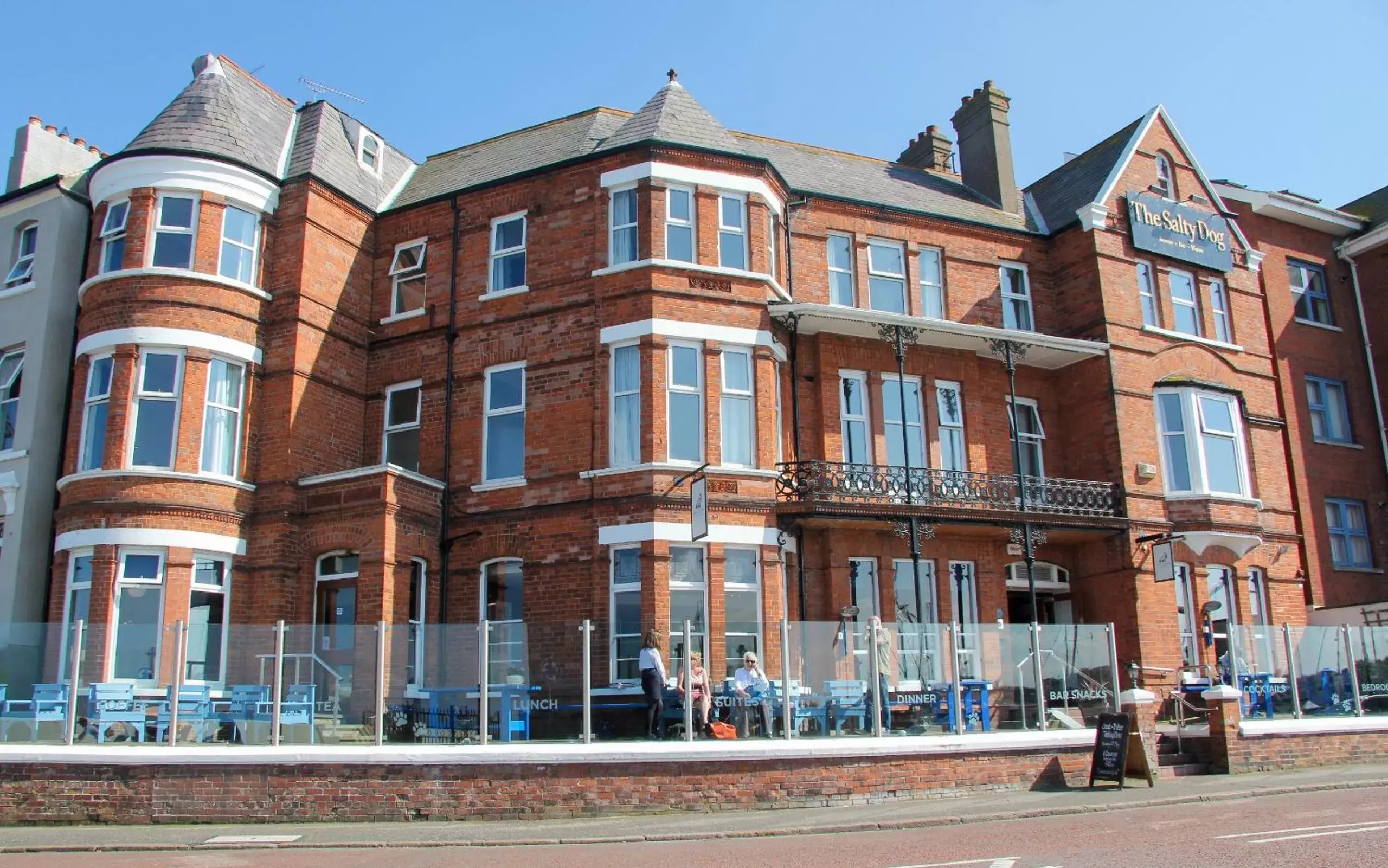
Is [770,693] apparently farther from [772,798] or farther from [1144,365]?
[1144,365]

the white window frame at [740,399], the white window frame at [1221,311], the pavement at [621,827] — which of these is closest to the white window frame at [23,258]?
the pavement at [621,827]

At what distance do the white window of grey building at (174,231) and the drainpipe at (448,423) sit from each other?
4.41 meters

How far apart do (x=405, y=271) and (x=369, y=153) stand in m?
3.23

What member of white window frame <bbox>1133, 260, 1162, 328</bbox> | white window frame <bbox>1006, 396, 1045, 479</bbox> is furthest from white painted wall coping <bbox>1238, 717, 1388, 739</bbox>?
white window frame <bbox>1133, 260, 1162, 328</bbox>

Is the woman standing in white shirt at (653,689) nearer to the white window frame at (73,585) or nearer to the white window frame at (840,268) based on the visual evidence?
the white window frame at (73,585)

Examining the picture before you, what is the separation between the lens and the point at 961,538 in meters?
22.1

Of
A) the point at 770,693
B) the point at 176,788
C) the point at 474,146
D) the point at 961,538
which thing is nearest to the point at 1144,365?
the point at 961,538

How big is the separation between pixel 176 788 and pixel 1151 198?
21183 mm

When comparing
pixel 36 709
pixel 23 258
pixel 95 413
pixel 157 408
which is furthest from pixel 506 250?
pixel 36 709

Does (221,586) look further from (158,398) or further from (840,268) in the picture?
(840,268)

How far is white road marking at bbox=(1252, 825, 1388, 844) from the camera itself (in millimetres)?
11125

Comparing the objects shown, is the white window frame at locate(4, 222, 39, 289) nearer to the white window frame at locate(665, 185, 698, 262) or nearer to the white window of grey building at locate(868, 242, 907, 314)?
the white window frame at locate(665, 185, 698, 262)

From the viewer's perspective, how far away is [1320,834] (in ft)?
37.4

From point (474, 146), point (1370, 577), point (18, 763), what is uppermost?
point (474, 146)
